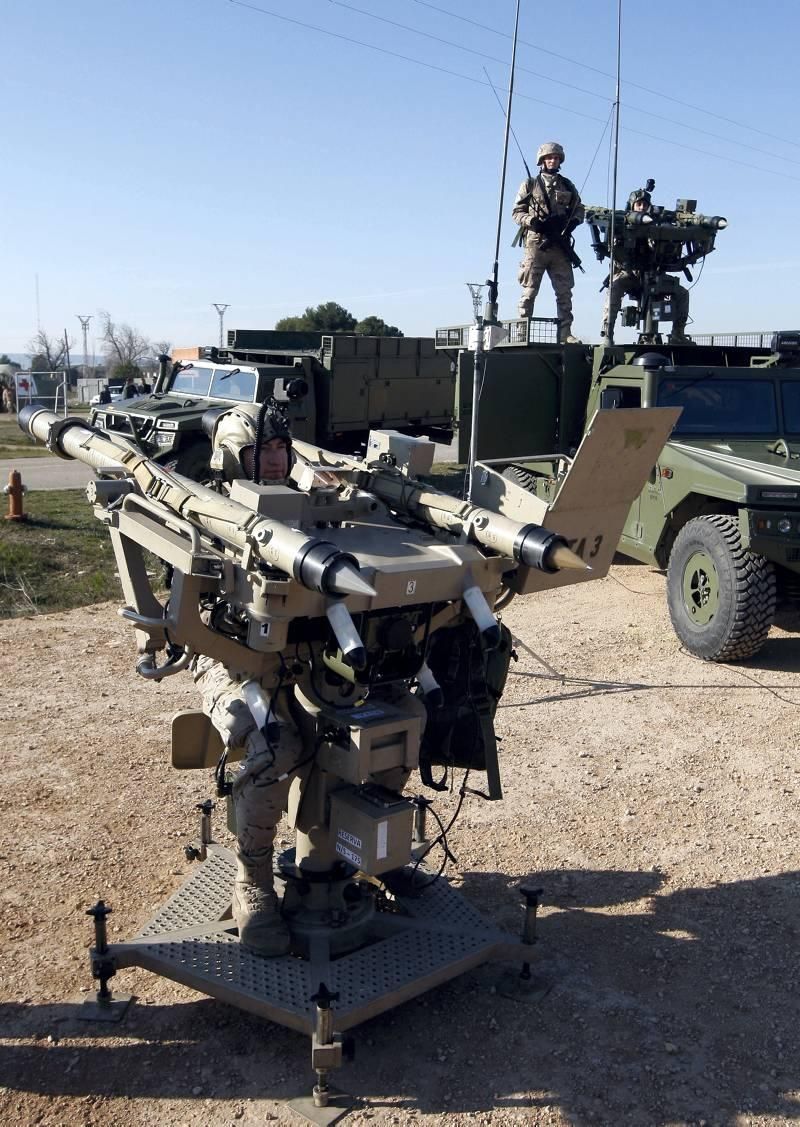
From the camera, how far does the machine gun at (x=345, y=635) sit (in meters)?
3.20

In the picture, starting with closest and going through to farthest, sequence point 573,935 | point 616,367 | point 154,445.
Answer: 1. point 573,935
2. point 616,367
3. point 154,445

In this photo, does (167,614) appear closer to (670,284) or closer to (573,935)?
(573,935)

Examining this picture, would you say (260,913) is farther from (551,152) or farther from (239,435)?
(551,152)

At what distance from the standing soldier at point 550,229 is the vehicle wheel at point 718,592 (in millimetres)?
3792

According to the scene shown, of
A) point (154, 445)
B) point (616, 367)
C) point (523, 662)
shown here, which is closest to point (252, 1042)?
point (523, 662)

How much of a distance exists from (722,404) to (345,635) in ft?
21.8

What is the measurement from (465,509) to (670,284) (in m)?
9.42

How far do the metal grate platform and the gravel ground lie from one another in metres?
0.19

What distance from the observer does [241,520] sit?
→ 3209 millimetres

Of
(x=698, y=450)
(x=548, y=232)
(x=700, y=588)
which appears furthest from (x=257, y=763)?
(x=548, y=232)

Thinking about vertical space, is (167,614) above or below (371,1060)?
above

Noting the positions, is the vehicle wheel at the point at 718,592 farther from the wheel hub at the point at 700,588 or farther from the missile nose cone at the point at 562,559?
the missile nose cone at the point at 562,559

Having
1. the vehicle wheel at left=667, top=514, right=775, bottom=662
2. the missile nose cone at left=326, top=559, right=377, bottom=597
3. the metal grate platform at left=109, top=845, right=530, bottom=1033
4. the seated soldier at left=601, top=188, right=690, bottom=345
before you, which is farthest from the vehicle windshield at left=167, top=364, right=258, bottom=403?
the missile nose cone at left=326, top=559, right=377, bottom=597

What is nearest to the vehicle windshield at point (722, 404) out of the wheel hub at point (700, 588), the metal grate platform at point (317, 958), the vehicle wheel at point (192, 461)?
the wheel hub at point (700, 588)
